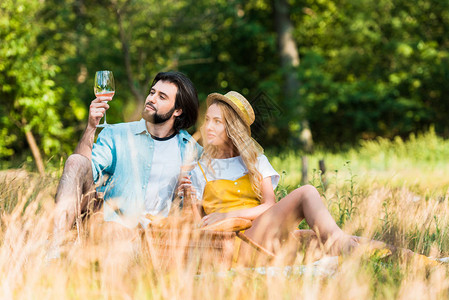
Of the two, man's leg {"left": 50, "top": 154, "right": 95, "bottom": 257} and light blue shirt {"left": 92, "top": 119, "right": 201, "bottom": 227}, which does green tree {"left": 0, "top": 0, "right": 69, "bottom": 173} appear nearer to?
light blue shirt {"left": 92, "top": 119, "right": 201, "bottom": 227}

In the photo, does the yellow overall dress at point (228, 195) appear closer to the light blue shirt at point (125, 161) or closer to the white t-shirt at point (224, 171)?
the white t-shirt at point (224, 171)

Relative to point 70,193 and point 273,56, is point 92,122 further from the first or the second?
point 273,56

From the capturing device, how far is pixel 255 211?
10.9 ft

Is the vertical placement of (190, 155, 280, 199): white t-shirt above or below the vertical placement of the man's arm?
below

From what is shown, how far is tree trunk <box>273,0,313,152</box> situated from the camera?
1551 centimetres

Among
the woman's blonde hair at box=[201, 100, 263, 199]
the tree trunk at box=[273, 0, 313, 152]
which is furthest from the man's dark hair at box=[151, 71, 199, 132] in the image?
the tree trunk at box=[273, 0, 313, 152]

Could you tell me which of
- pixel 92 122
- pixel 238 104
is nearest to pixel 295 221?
pixel 238 104

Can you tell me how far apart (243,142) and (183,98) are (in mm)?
671

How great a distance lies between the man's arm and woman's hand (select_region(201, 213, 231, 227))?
0.94 m

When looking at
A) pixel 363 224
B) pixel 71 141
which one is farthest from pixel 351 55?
pixel 363 224

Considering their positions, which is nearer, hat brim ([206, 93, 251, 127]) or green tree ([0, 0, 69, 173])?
hat brim ([206, 93, 251, 127])

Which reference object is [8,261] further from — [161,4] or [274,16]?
[274,16]

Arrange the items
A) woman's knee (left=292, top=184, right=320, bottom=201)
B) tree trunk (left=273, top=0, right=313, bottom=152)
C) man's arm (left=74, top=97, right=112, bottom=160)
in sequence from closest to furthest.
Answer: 1. woman's knee (left=292, top=184, right=320, bottom=201)
2. man's arm (left=74, top=97, right=112, bottom=160)
3. tree trunk (left=273, top=0, right=313, bottom=152)

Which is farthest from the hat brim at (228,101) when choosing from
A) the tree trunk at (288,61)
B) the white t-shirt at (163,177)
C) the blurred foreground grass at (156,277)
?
the tree trunk at (288,61)
